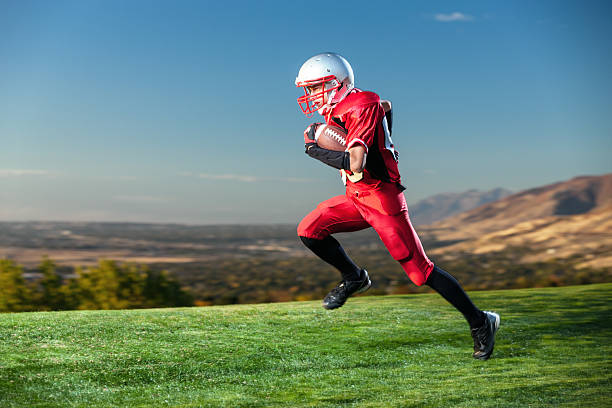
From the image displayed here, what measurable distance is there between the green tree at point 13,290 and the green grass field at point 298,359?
11.4 feet

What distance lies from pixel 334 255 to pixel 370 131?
4.27ft

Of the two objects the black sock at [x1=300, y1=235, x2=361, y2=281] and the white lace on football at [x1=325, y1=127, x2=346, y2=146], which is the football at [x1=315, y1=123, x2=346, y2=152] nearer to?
the white lace on football at [x1=325, y1=127, x2=346, y2=146]

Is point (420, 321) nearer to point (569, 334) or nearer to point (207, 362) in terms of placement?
point (569, 334)

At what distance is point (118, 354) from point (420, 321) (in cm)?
510

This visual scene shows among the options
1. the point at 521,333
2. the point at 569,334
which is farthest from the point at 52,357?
the point at 569,334

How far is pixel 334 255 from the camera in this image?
541 centimetres

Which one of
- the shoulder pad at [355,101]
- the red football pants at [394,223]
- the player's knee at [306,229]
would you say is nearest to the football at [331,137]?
the shoulder pad at [355,101]

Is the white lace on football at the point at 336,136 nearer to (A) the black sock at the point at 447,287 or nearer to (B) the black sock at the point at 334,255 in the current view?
(B) the black sock at the point at 334,255

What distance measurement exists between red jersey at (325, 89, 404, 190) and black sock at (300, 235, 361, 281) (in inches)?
29.8

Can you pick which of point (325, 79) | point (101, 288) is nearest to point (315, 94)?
point (325, 79)

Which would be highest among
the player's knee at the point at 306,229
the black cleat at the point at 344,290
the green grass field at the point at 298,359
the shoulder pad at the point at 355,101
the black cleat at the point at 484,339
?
the shoulder pad at the point at 355,101

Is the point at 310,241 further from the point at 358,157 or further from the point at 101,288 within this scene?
the point at 101,288

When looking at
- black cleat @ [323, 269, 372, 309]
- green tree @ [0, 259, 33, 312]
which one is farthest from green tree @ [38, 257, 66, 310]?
black cleat @ [323, 269, 372, 309]

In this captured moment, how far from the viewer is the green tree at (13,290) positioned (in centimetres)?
1323
